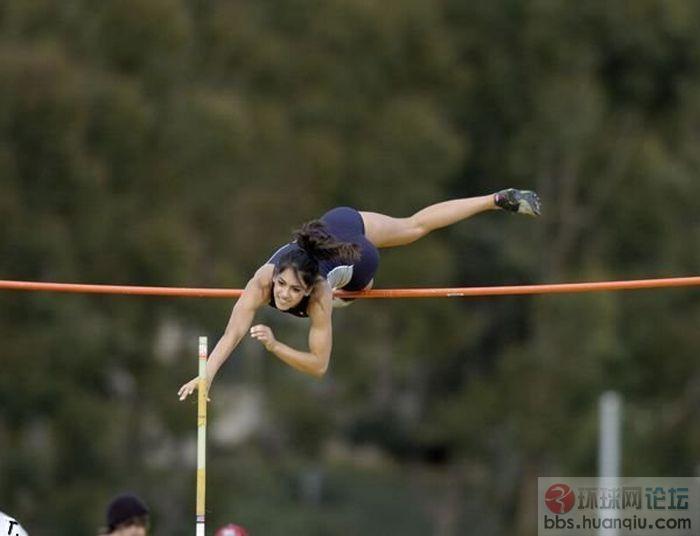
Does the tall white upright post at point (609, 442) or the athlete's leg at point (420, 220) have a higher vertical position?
the tall white upright post at point (609, 442)

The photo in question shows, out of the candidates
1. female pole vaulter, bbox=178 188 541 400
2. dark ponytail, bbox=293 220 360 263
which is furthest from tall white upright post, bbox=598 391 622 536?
dark ponytail, bbox=293 220 360 263

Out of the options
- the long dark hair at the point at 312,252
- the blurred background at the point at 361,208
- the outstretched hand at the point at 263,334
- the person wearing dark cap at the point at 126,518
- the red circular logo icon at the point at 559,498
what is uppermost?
the blurred background at the point at 361,208

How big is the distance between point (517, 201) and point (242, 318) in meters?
2.33

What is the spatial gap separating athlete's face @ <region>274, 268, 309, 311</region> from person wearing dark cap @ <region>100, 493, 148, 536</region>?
146 centimetres

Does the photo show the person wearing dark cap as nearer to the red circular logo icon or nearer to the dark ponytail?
the dark ponytail

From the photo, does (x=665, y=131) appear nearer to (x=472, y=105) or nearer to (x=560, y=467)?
(x=472, y=105)

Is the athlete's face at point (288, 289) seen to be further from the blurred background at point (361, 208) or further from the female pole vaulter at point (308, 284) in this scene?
the blurred background at point (361, 208)

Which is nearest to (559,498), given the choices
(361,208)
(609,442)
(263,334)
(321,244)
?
(321,244)

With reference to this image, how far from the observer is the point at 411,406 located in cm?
3341

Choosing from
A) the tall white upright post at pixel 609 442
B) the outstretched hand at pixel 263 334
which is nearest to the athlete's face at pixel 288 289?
the outstretched hand at pixel 263 334

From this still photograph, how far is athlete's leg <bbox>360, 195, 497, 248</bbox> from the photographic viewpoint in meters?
12.0

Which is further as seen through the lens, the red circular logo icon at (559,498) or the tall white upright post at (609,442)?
the tall white upright post at (609,442)

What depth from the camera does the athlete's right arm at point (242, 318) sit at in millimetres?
10555

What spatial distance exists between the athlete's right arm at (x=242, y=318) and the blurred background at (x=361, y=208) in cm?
1553
